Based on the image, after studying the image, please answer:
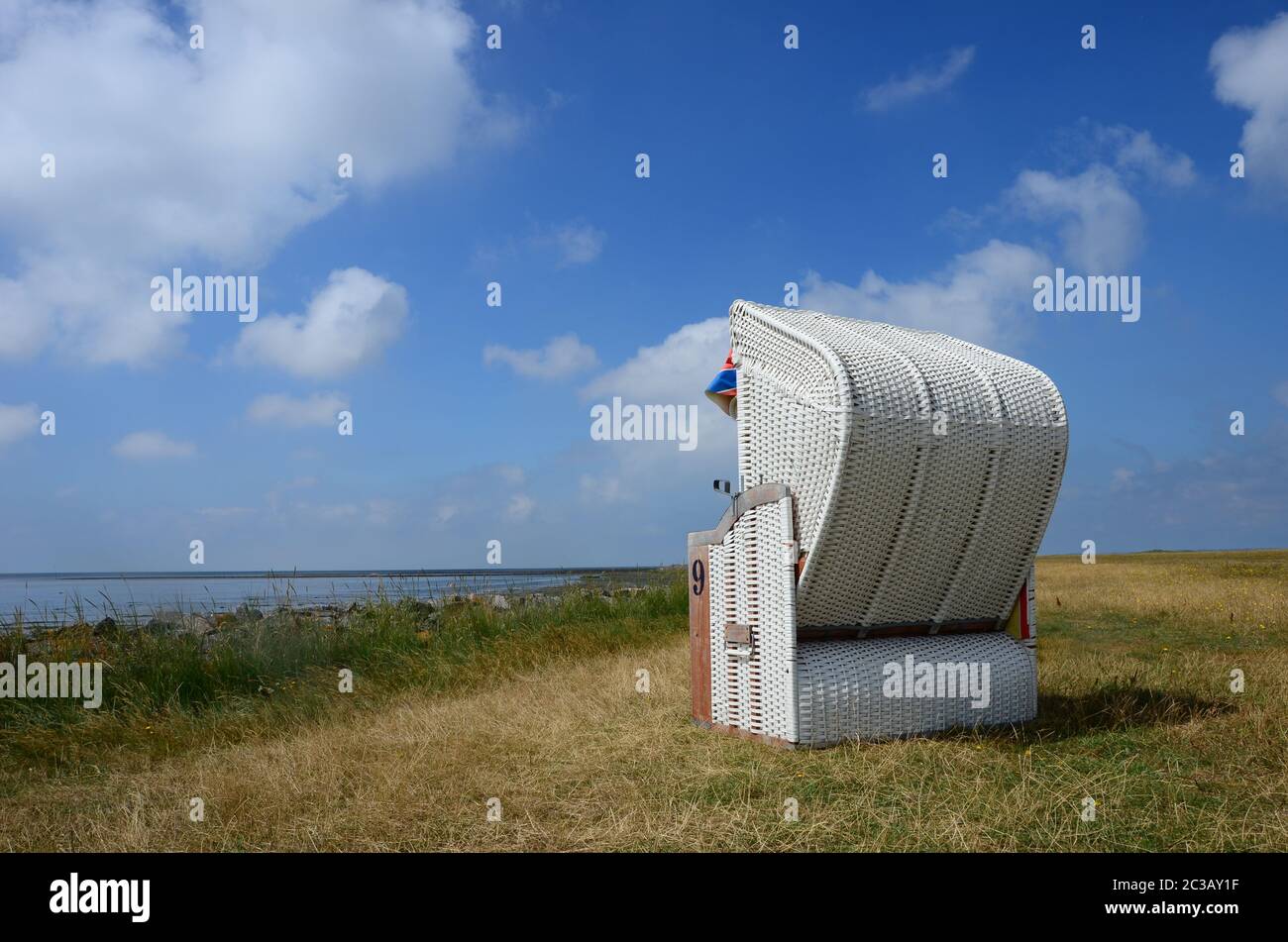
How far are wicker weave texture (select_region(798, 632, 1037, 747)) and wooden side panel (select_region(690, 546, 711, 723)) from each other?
0.90 meters

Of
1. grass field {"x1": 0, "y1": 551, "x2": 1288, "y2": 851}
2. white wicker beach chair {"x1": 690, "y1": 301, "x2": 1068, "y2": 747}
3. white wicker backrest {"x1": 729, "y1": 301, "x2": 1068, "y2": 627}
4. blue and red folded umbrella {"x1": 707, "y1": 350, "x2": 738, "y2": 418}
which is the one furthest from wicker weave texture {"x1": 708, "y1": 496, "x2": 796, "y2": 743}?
blue and red folded umbrella {"x1": 707, "y1": 350, "x2": 738, "y2": 418}

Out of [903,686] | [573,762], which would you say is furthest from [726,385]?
[573,762]

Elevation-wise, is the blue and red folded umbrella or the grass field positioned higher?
the blue and red folded umbrella

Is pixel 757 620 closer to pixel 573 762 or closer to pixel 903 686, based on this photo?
pixel 903 686

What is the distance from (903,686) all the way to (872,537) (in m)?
1.03

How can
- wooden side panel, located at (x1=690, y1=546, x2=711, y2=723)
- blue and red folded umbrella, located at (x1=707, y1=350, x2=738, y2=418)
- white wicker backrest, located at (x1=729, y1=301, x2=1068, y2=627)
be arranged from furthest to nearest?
blue and red folded umbrella, located at (x1=707, y1=350, x2=738, y2=418) < wooden side panel, located at (x1=690, y1=546, x2=711, y2=723) < white wicker backrest, located at (x1=729, y1=301, x2=1068, y2=627)

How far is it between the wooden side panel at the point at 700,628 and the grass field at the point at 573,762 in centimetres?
27

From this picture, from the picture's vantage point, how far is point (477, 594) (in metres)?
14.1

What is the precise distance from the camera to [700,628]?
6.59 meters

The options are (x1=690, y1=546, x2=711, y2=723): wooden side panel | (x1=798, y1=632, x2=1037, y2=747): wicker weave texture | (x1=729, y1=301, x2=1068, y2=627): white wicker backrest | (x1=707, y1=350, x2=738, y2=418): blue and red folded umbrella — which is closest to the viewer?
(x1=729, y1=301, x2=1068, y2=627): white wicker backrest

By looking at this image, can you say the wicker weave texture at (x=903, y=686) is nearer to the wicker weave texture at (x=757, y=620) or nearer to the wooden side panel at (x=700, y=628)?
the wicker weave texture at (x=757, y=620)

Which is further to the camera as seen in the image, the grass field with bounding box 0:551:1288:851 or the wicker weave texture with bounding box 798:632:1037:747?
the wicker weave texture with bounding box 798:632:1037:747

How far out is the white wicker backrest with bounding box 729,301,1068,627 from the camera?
5.44 m

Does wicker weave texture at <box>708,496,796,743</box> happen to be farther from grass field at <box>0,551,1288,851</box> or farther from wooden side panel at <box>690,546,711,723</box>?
grass field at <box>0,551,1288,851</box>
